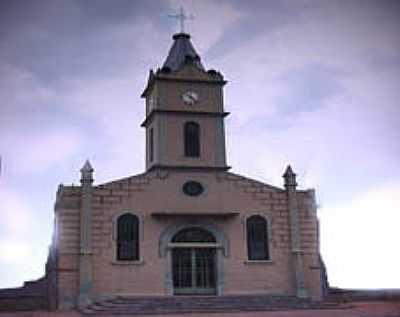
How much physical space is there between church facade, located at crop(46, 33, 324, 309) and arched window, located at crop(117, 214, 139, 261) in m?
0.04

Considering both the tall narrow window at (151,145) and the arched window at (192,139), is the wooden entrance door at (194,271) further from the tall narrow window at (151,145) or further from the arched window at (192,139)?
the tall narrow window at (151,145)

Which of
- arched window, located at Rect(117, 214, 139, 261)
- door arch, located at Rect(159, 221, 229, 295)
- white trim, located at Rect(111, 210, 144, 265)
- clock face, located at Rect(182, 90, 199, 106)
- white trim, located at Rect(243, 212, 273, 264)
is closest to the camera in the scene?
white trim, located at Rect(111, 210, 144, 265)

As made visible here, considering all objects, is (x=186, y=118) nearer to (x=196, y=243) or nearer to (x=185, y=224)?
(x=185, y=224)

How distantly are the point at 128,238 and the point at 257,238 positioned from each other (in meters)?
5.83

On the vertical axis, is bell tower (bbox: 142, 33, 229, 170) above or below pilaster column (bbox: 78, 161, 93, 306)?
above

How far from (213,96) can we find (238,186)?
4.59 metres

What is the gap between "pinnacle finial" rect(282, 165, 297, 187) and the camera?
31.7 m

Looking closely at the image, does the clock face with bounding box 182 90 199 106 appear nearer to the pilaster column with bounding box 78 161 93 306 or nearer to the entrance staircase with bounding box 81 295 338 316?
the pilaster column with bounding box 78 161 93 306

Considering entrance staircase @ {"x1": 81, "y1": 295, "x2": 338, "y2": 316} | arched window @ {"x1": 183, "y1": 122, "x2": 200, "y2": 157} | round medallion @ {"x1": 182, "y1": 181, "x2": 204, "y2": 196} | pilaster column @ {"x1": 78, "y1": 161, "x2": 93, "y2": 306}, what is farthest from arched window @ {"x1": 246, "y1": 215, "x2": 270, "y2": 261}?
→ pilaster column @ {"x1": 78, "y1": 161, "x2": 93, "y2": 306}

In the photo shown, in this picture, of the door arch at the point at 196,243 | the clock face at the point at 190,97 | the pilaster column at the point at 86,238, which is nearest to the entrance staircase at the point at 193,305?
the pilaster column at the point at 86,238

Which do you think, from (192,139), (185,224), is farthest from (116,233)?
(192,139)

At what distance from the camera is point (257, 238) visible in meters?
30.6

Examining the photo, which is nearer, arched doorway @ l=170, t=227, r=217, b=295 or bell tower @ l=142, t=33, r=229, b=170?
arched doorway @ l=170, t=227, r=217, b=295

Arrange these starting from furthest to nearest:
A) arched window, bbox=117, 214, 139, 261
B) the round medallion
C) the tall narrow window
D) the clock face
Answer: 1. the tall narrow window
2. the clock face
3. the round medallion
4. arched window, bbox=117, 214, 139, 261
